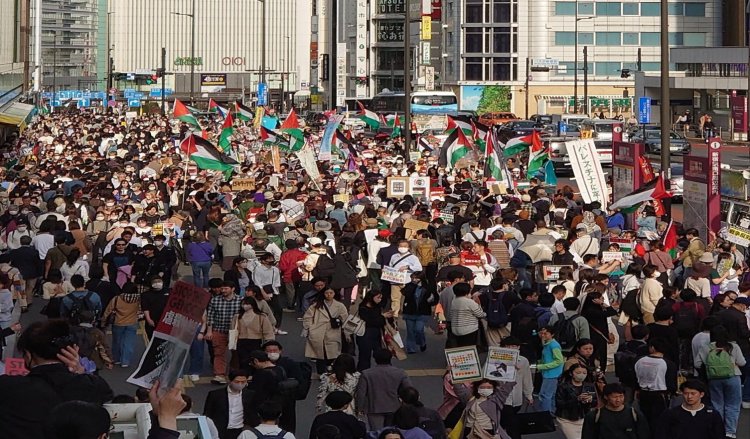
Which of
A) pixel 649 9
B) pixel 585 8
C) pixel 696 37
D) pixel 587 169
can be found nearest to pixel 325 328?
pixel 587 169

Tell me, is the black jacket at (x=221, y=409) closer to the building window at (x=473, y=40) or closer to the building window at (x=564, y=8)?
the building window at (x=564, y=8)

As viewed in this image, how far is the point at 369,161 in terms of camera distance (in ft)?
142

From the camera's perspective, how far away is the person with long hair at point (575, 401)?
39.4 feet

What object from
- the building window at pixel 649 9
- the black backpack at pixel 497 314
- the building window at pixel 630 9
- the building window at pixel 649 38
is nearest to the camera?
the black backpack at pixel 497 314

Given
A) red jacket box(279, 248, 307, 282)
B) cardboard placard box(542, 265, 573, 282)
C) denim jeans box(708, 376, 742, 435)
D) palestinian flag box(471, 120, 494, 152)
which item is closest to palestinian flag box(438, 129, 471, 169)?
palestinian flag box(471, 120, 494, 152)

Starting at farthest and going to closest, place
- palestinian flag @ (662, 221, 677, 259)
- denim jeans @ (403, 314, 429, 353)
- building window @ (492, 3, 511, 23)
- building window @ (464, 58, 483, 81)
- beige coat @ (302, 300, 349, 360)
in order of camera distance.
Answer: building window @ (464, 58, 483, 81) → building window @ (492, 3, 511, 23) → palestinian flag @ (662, 221, 677, 259) → denim jeans @ (403, 314, 429, 353) → beige coat @ (302, 300, 349, 360)

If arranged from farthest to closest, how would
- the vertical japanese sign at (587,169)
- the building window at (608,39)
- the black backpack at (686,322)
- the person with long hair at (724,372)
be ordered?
the building window at (608,39) < the vertical japanese sign at (587,169) < the black backpack at (686,322) < the person with long hair at (724,372)

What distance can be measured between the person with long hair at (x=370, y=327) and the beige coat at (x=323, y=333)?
22cm

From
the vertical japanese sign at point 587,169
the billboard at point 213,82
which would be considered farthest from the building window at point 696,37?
the billboard at point 213,82

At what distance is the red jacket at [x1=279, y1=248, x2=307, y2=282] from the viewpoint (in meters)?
20.5

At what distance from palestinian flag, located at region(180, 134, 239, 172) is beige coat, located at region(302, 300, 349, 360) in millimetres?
16516

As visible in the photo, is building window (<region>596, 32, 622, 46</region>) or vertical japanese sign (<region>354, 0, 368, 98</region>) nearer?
building window (<region>596, 32, 622, 46</region>)

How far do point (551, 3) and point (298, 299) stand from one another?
85.8 metres

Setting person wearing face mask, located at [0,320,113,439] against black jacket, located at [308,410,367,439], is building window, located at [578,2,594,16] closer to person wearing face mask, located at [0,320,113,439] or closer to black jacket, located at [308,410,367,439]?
black jacket, located at [308,410,367,439]
